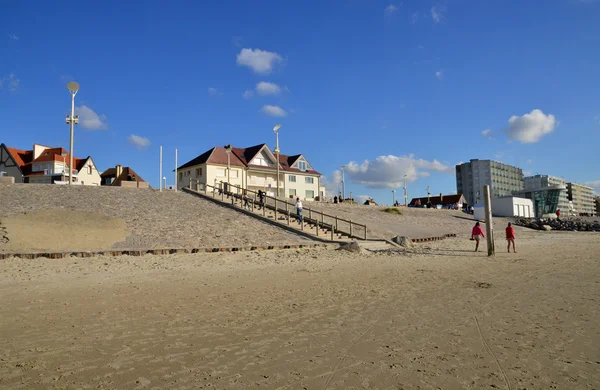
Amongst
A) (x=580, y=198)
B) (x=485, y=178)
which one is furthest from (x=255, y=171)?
(x=580, y=198)

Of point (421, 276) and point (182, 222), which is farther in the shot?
point (182, 222)

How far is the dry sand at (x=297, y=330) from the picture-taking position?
3918 mm

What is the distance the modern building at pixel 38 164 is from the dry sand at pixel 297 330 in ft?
172

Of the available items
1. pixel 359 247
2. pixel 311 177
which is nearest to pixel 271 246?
pixel 359 247

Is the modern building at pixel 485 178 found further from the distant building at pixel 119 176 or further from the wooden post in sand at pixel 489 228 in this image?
the wooden post in sand at pixel 489 228

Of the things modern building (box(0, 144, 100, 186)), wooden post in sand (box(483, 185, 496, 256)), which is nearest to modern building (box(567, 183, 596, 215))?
wooden post in sand (box(483, 185, 496, 256))

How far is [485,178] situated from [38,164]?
464 ft

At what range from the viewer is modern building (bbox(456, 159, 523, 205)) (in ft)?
468

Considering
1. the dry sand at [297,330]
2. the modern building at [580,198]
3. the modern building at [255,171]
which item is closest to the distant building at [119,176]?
the modern building at [255,171]

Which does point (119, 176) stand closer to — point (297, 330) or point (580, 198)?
point (297, 330)

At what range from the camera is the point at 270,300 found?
7617mm

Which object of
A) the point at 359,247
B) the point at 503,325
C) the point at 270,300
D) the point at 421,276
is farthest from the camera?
the point at 359,247

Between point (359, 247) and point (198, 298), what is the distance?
33.2ft

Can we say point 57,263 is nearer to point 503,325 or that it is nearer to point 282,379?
point 282,379
